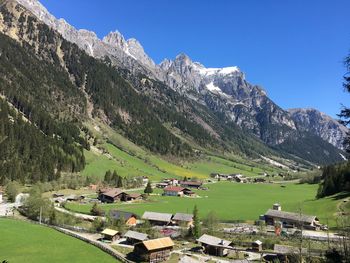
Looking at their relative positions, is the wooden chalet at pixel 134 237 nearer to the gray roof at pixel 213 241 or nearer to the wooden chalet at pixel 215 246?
the gray roof at pixel 213 241

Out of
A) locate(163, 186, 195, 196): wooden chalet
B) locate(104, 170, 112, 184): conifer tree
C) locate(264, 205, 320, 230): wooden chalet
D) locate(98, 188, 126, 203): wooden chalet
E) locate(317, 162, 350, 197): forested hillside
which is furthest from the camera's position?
locate(104, 170, 112, 184): conifer tree

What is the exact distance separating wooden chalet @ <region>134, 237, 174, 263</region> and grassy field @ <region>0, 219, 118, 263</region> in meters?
4.94

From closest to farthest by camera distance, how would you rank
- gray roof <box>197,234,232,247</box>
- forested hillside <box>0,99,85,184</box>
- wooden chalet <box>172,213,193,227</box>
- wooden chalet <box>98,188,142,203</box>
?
1. gray roof <box>197,234,232,247</box>
2. wooden chalet <box>172,213,193,227</box>
3. wooden chalet <box>98,188,142,203</box>
4. forested hillside <box>0,99,85,184</box>

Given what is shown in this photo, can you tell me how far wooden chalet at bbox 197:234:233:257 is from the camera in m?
75.0

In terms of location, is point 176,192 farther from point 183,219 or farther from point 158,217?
point 183,219

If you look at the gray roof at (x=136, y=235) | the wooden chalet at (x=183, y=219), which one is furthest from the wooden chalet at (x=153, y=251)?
the wooden chalet at (x=183, y=219)

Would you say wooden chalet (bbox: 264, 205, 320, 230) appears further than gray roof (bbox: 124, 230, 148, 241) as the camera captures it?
Yes

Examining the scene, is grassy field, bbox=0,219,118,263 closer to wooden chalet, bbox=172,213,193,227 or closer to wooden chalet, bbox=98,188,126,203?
wooden chalet, bbox=172,213,193,227

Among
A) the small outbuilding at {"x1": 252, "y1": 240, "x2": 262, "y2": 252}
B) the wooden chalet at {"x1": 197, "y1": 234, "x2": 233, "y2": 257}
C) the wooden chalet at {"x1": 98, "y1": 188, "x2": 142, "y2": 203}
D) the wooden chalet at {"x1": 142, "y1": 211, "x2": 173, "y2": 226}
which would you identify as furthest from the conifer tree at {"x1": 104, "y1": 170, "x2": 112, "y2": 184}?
the small outbuilding at {"x1": 252, "y1": 240, "x2": 262, "y2": 252}

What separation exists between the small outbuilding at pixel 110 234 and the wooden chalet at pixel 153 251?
1218 cm

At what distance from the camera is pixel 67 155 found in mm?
183750

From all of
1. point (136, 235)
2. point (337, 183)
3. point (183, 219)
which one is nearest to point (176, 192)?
point (183, 219)

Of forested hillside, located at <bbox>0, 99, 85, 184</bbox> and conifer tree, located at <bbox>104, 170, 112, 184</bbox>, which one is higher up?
forested hillside, located at <bbox>0, 99, 85, 184</bbox>

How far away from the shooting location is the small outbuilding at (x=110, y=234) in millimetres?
82562
